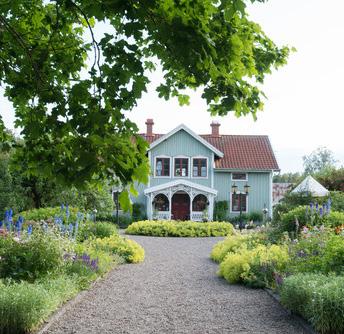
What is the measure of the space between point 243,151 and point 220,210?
503 centimetres

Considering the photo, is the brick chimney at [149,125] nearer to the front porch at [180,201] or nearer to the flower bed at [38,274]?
the front porch at [180,201]

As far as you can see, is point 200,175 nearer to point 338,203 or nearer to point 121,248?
point 338,203

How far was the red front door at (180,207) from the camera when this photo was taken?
34469mm

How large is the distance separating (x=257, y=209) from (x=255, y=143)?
17.7ft

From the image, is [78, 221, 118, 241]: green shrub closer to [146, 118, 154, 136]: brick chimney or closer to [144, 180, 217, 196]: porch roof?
[144, 180, 217, 196]: porch roof

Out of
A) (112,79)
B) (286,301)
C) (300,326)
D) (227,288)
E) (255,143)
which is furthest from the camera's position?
(255,143)

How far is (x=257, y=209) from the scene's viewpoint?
1341 inches

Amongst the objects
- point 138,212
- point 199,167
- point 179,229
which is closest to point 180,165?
point 199,167

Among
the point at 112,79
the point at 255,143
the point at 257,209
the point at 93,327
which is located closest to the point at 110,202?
the point at 257,209

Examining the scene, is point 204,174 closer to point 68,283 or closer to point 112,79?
point 68,283

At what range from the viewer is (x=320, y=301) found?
19.2 ft

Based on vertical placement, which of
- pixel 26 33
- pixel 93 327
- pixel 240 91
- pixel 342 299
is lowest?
pixel 93 327

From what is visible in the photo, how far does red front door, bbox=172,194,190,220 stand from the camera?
34.5m

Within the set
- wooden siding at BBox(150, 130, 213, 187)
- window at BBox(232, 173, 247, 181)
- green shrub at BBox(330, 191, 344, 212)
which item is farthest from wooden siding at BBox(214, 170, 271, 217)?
green shrub at BBox(330, 191, 344, 212)
